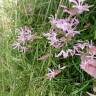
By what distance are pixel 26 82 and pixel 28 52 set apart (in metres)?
0.12

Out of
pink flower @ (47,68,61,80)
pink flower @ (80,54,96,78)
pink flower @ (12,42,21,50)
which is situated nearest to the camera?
pink flower @ (80,54,96,78)

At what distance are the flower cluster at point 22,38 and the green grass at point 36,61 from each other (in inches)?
1.3

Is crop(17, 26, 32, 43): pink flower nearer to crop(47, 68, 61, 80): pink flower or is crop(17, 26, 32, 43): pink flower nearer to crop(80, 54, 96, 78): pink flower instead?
crop(47, 68, 61, 80): pink flower

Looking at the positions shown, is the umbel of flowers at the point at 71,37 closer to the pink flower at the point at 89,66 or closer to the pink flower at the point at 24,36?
the pink flower at the point at 89,66

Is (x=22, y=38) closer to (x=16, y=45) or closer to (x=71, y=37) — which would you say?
(x=16, y=45)

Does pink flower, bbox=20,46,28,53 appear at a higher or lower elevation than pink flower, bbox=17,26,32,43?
lower

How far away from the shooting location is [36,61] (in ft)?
4.20

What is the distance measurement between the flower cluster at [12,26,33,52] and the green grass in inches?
1.3

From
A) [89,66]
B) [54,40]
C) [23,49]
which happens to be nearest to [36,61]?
[23,49]

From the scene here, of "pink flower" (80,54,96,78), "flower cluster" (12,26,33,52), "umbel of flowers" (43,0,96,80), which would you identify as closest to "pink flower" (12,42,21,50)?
"flower cluster" (12,26,33,52)

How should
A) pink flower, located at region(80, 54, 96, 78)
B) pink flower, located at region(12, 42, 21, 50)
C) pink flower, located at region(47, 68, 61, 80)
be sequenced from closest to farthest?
pink flower, located at region(80, 54, 96, 78), pink flower, located at region(47, 68, 61, 80), pink flower, located at region(12, 42, 21, 50)

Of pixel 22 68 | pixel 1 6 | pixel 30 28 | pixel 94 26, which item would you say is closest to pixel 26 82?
pixel 22 68

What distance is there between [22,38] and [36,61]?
106mm

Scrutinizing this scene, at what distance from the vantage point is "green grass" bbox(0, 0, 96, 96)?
3.92 feet
